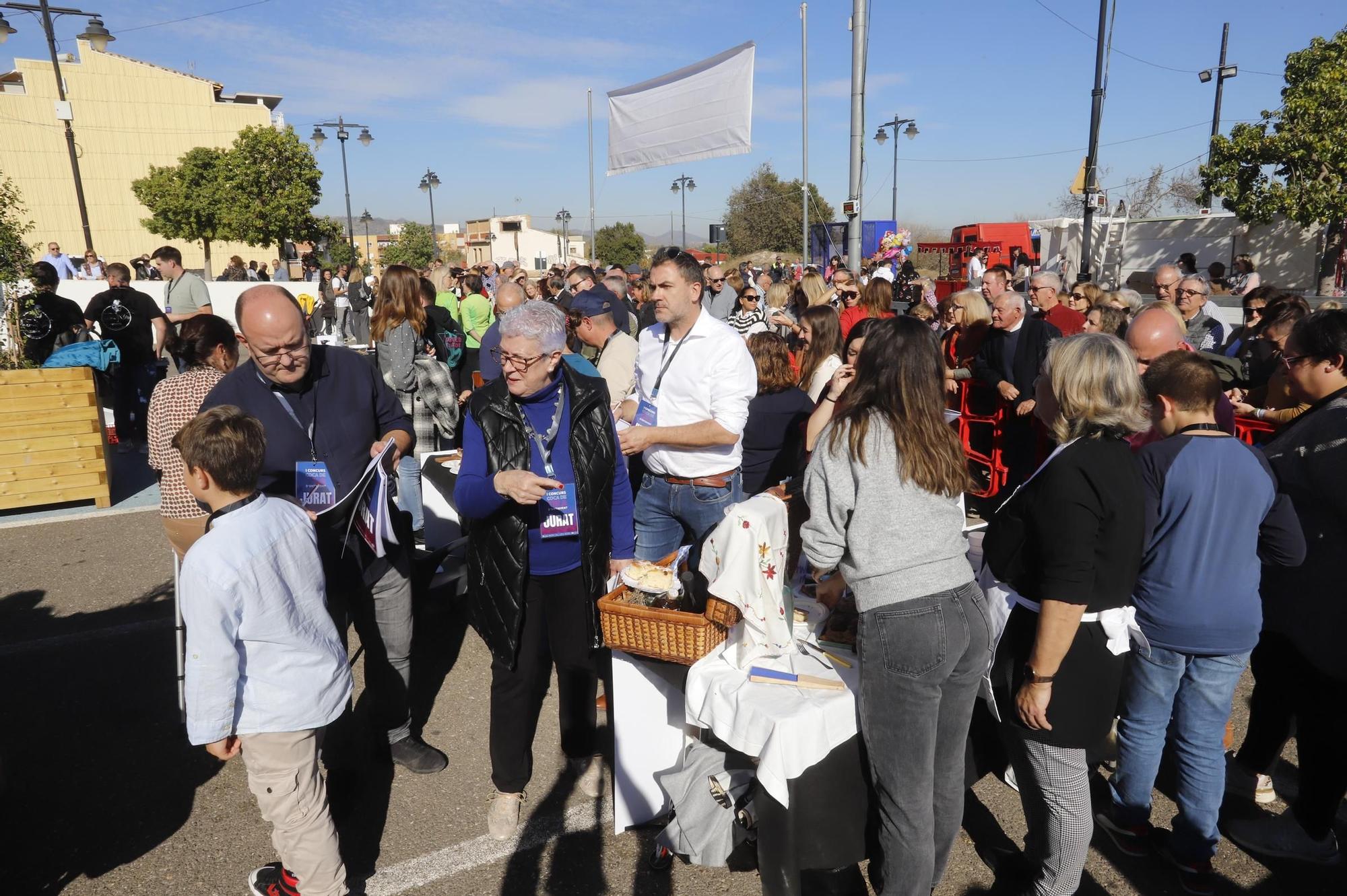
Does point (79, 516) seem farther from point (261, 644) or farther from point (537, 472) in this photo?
point (537, 472)

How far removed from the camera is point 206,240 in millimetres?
38375

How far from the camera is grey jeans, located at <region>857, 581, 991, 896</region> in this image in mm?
2307

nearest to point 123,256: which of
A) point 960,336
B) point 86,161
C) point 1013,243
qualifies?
point 86,161

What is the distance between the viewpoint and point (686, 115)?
5555mm

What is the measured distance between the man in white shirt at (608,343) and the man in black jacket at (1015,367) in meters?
3.22

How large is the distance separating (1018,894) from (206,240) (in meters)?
44.1

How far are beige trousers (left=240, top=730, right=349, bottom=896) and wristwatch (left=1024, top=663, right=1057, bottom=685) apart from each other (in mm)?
2251

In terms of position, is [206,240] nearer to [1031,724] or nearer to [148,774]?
[148,774]

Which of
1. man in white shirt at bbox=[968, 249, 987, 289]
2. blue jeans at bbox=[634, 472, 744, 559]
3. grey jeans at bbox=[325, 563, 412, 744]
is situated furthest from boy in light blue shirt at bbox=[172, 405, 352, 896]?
man in white shirt at bbox=[968, 249, 987, 289]

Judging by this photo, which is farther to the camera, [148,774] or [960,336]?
[960,336]

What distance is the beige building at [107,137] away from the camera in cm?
4788

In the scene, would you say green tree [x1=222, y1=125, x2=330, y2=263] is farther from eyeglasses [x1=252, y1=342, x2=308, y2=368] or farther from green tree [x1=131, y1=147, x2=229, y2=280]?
eyeglasses [x1=252, y1=342, x2=308, y2=368]

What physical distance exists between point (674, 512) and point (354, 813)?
6.09 feet

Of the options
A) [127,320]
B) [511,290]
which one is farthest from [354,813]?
[127,320]
